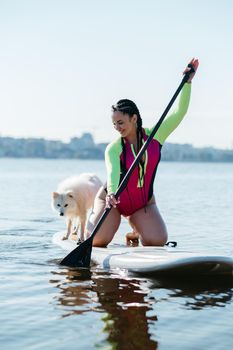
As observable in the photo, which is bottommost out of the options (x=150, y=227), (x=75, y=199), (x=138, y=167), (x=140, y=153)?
(x=150, y=227)

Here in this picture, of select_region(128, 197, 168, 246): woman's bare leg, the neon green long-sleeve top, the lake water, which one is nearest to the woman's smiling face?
the neon green long-sleeve top

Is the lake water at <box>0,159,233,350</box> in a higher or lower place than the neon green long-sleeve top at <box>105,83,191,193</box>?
lower

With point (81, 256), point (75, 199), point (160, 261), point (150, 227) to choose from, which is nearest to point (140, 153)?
point (150, 227)

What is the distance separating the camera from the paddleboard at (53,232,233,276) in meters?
5.89

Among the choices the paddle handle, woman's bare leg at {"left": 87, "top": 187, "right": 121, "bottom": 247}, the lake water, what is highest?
the paddle handle

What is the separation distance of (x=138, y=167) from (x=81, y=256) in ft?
4.05

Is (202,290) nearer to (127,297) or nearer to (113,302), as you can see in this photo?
(127,297)

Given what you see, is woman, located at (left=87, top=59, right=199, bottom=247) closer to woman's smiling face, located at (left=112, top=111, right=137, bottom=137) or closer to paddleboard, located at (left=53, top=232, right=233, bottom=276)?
woman's smiling face, located at (left=112, top=111, right=137, bottom=137)

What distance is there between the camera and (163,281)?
20.3ft

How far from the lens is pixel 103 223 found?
718cm

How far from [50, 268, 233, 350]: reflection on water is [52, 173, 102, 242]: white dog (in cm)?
191

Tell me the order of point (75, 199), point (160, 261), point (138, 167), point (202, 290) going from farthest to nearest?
point (75, 199), point (138, 167), point (160, 261), point (202, 290)

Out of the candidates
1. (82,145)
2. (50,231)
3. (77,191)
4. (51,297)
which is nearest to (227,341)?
(51,297)

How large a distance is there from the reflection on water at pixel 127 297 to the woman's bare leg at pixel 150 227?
0.76 meters
